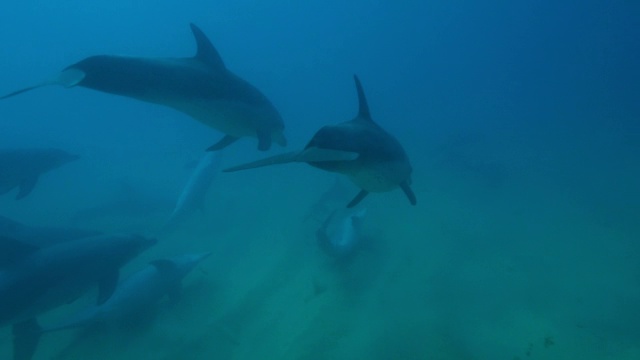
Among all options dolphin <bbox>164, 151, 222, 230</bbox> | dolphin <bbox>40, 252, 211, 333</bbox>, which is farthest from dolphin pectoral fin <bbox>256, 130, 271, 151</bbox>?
dolphin <bbox>164, 151, 222, 230</bbox>

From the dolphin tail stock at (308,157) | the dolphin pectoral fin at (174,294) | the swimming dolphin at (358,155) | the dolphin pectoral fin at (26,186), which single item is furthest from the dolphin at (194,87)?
the dolphin pectoral fin at (26,186)

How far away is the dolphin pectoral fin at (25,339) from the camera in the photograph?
19.3 feet

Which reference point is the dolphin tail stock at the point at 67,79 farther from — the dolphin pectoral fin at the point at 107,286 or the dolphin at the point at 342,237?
the dolphin at the point at 342,237

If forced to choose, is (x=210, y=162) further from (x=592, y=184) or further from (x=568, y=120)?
(x=568, y=120)

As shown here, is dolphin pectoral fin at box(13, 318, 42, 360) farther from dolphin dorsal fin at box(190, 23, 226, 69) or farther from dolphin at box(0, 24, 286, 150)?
dolphin dorsal fin at box(190, 23, 226, 69)

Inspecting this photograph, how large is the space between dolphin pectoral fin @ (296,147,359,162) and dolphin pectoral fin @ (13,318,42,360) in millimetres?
5239

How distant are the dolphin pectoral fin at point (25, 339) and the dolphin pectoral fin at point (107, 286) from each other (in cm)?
83

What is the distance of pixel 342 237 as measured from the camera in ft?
27.5

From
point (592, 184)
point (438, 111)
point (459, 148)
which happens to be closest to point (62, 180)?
point (459, 148)

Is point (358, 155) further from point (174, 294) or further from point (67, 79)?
point (174, 294)

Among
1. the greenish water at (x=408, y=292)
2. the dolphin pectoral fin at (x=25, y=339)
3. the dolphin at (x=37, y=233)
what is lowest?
the greenish water at (x=408, y=292)

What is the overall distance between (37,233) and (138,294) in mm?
2048

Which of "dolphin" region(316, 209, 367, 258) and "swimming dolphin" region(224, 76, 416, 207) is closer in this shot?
"swimming dolphin" region(224, 76, 416, 207)

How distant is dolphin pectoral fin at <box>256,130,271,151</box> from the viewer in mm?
5016
